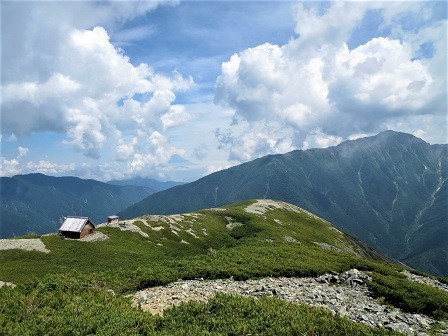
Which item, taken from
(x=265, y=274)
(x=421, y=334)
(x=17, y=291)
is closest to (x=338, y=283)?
(x=265, y=274)

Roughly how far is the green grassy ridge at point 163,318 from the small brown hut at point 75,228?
64.4 metres

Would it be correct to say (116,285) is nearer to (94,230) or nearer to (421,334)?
(421,334)

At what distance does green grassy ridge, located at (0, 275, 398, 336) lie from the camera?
17328 mm

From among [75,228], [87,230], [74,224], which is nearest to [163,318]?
[75,228]

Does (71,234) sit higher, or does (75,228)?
(75,228)

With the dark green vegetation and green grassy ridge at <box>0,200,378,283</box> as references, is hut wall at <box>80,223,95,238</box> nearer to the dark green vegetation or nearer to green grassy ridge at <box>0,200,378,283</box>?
Result: green grassy ridge at <box>0,200,378,283</box>

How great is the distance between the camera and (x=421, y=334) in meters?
19.7

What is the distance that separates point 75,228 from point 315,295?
73.7 meters

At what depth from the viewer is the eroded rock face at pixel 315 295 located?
22.1 m

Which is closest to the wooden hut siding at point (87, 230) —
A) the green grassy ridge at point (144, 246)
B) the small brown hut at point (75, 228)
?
the small brown hut at point (75, 228)

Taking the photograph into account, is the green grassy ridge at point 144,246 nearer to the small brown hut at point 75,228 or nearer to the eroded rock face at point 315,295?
the small brown hut at point 75,228

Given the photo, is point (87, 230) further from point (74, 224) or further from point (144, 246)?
point (144, 246)

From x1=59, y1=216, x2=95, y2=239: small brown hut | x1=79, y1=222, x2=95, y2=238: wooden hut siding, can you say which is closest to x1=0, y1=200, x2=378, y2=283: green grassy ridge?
x1=79, y1=222, x2=95, y2=238: wooden hut siding

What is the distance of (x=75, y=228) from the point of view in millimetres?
83875
